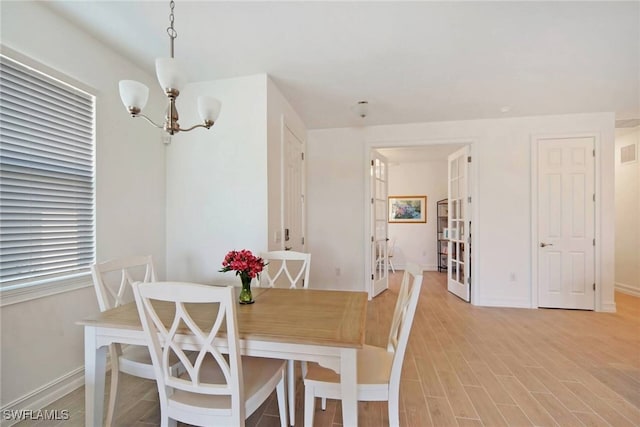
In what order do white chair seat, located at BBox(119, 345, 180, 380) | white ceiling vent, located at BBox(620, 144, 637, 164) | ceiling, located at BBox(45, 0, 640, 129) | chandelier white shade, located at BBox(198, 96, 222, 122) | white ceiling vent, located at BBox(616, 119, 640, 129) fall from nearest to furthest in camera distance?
white chair seat, located at BBox(119, 345, 180, 380)
chandelier white shade, located at BBox(198, 96, 222, 122)
ceiling, located at BBox(45, 0, 640, 129)
white ceiling vent, located at BBox(616, 119, 640, 129)
white ceiling vent, located at BBox(620, 144, 637, 164)

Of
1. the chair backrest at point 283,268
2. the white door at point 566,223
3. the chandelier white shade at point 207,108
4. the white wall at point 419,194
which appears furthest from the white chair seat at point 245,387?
the white wall at point 419,194

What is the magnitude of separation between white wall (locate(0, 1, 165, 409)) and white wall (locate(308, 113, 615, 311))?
7.35ft

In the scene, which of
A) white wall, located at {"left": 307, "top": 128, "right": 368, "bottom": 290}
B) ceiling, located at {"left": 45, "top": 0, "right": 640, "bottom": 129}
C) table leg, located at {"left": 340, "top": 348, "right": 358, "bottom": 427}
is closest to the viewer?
table leg, located at {"left": 340, "top": 348, "right": 358, "bottom": 427}

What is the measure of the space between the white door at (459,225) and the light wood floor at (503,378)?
816mm

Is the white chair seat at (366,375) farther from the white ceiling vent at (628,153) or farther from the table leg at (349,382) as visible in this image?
the white ceiling vent at (628,153)

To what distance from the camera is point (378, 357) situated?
1564mm

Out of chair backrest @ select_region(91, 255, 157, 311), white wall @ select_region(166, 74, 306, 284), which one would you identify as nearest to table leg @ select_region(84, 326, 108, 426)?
chair backrest @ select_region(91, 255, 157, 311)

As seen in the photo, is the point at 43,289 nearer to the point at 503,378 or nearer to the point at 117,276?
the point at 117,276

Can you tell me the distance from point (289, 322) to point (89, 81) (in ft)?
7.58

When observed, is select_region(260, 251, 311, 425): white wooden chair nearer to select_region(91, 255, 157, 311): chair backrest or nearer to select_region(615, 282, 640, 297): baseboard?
select_region(91, 255, 157, 311): chair backrest

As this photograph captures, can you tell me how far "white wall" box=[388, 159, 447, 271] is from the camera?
21.6 ft

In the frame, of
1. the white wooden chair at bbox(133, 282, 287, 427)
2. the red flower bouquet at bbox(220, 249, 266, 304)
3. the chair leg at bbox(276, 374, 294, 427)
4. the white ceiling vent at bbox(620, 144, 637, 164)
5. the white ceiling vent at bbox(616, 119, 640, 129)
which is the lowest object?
the chair leg at bbox(276, 374, 294, 427)

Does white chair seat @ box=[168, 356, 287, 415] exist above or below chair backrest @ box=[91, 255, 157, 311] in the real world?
below

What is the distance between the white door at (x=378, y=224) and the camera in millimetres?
4207
